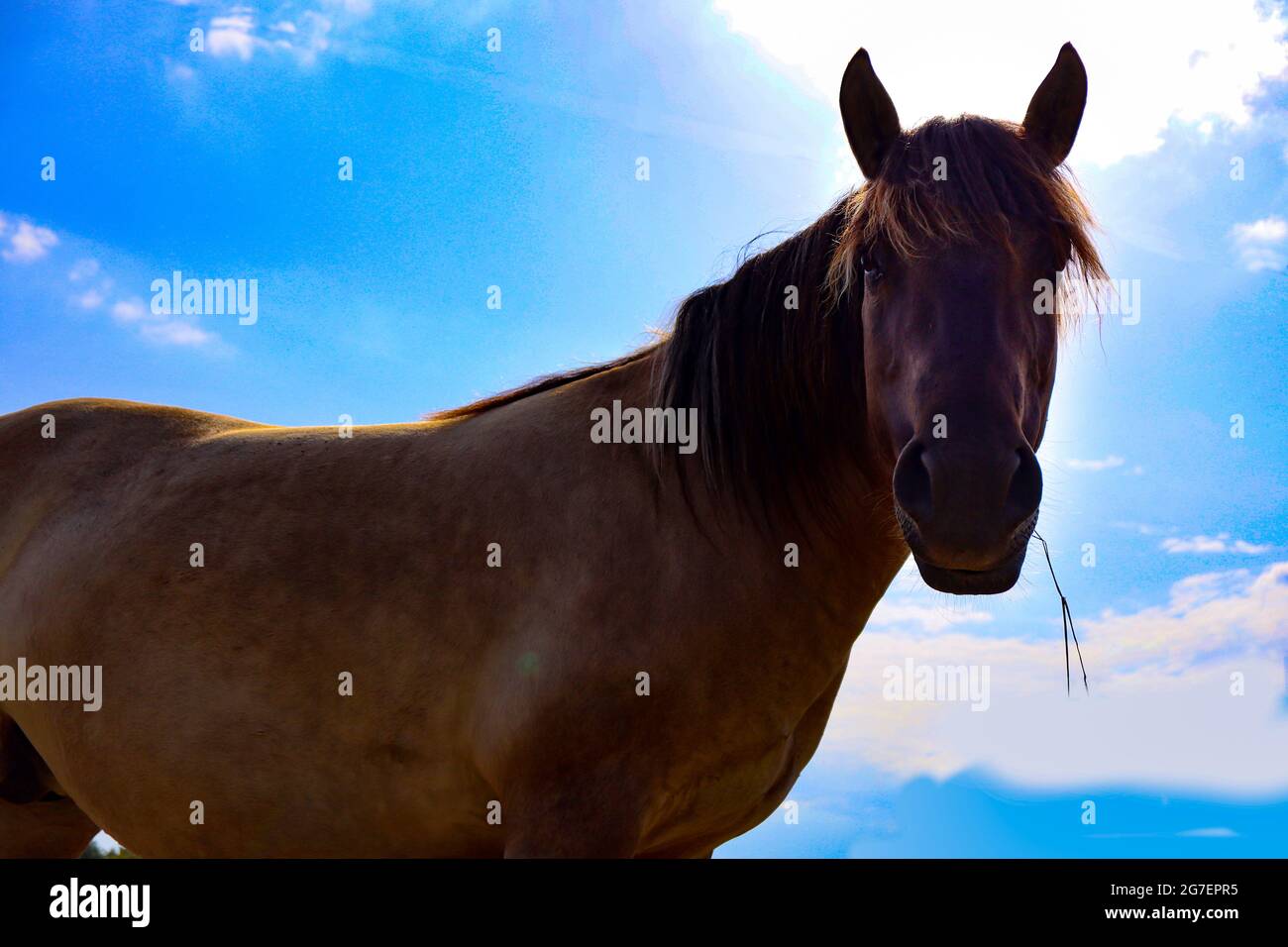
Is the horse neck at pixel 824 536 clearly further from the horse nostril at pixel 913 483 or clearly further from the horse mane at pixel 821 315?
the horse nostril at pixel 913 483

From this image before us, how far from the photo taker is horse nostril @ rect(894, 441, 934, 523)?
290 centimetres

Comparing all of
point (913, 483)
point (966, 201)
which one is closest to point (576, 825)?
point (913, 483)

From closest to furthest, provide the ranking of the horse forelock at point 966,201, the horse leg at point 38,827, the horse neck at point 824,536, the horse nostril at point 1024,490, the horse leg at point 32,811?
1. the horse nostril at point 1024,490
2. the horse forelock at point 966,201
3. the horse neck at point 824,536
4. the horse leg at point 32,811
5. the horse leg at point 38,827

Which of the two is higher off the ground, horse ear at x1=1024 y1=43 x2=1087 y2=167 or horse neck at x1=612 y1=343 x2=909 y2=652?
horse ear at x1=1024 y1=43 x2=1087 y2=167

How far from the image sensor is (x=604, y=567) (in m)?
3.60

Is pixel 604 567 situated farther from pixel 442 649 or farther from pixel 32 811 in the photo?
pixel 32 811

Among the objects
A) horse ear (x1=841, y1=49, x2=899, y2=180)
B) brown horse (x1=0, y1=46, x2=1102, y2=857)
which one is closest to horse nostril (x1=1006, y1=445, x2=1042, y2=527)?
brown horse (x1=0, y1=46, x2=1102, y2=857)

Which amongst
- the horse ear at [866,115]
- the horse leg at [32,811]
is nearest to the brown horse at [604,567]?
the horse ear at [866,115]

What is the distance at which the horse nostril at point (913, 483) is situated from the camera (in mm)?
2898

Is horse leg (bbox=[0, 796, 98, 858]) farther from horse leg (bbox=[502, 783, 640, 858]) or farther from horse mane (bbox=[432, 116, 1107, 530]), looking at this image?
horse mane (bbox=[432, 116, 1107, 530])

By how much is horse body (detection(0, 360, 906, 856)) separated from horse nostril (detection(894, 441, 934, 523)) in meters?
0.82

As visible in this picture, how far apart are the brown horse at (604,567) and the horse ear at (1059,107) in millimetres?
11

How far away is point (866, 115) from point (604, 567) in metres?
1.98
